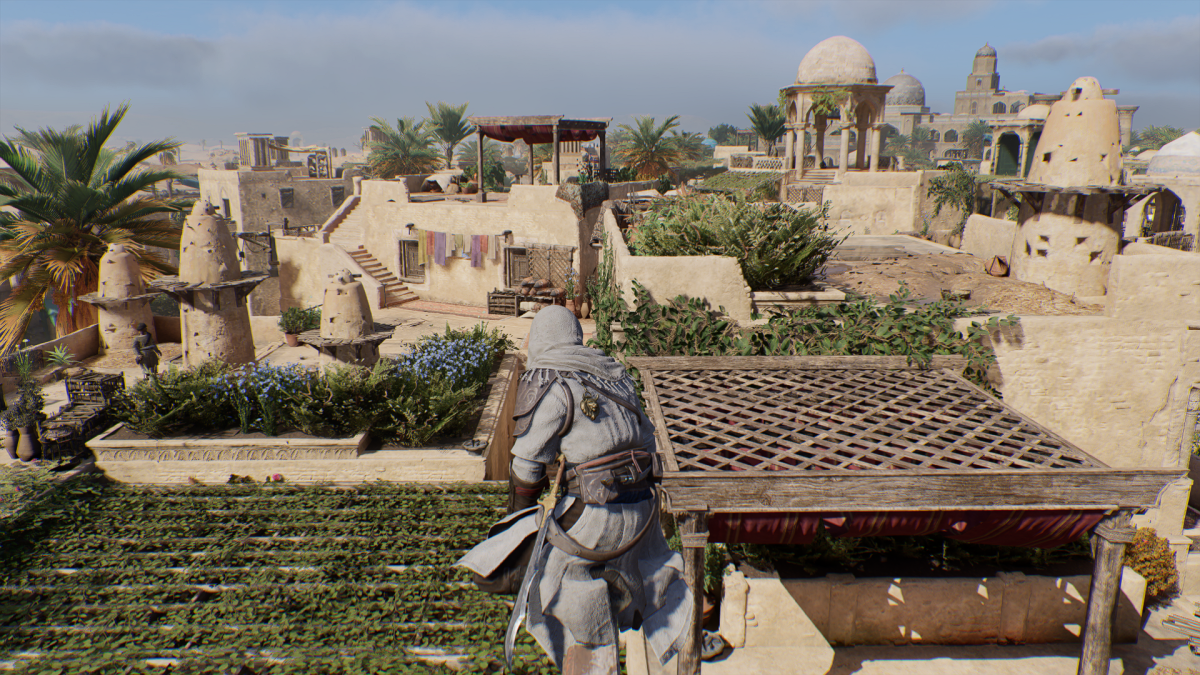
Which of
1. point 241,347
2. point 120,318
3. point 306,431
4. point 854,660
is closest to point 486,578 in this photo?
point 854,660

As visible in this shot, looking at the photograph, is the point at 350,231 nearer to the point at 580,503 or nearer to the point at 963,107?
the point at 580,503

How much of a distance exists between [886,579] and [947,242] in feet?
46.1

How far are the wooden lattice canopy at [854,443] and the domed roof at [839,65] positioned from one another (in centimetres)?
2424

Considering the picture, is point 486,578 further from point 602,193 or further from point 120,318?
point 602,193

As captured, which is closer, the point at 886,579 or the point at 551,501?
the point at 551,501

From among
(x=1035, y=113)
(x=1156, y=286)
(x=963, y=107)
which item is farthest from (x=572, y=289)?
(x=963, y=107)

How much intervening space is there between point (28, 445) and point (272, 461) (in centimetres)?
376

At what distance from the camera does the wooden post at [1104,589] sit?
382 cm

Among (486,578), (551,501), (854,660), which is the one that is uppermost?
(551,501)

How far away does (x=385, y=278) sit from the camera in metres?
22.7

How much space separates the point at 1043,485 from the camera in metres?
3.79

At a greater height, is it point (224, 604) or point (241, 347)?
point (241, 347)

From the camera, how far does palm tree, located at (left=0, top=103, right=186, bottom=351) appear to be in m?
14.4

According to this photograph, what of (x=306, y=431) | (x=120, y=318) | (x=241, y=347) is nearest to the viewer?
(x=306, y=431)
